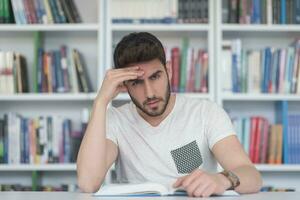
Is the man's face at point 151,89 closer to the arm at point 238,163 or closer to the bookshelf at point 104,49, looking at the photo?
the arm at point 238,163

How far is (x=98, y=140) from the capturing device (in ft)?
5.47

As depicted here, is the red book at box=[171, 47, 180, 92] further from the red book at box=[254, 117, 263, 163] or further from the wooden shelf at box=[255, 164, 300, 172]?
the wooden shelf at box=[255, 164, 300, 172]

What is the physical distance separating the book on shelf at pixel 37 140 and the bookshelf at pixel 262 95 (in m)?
0.93

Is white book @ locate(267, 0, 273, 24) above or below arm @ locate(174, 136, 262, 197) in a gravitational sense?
above

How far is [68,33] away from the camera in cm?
321

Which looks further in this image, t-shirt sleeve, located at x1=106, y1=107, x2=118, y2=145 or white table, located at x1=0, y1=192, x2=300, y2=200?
t-shirt sleeve, located at x1=106, y1=107, x2=118, y2=145

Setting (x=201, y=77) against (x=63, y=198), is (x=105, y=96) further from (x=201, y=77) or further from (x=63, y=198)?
(x=201, y=77)

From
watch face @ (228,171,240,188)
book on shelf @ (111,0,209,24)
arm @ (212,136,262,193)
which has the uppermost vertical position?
book on shelf @ (111,0,209,24)

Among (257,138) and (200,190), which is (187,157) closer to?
(200,190)

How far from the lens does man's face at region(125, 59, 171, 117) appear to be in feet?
5.69

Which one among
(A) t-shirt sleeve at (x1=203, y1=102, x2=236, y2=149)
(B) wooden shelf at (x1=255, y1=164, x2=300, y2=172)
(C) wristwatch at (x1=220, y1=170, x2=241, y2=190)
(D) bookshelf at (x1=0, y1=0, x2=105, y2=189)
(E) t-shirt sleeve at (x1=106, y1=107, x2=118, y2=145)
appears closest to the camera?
(C) wristwatch at (x1=220, y1=170, x2=241, y2=190)

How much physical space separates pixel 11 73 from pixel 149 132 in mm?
1448

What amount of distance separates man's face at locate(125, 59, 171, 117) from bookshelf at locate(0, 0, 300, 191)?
1.18m

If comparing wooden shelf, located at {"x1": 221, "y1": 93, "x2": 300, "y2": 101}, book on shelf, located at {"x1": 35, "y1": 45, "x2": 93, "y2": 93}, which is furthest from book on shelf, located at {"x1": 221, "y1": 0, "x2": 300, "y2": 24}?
book on shelf, located at {"x1": 35, "y1": 45, "x2": 93, "y2": 93}
